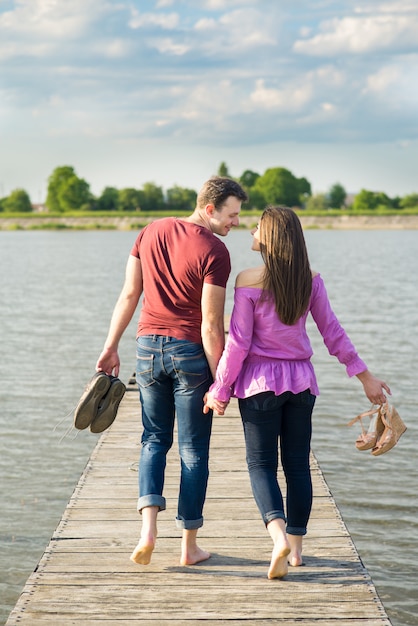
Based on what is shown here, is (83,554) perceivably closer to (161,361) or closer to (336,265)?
(161,361)

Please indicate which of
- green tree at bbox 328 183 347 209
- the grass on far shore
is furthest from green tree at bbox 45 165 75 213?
green tree at bbox 328 183 347 209

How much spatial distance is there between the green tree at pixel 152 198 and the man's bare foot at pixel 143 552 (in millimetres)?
143046

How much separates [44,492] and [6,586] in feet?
7.45

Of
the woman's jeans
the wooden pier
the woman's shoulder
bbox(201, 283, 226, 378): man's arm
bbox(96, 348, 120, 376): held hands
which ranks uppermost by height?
the woman's shoulder

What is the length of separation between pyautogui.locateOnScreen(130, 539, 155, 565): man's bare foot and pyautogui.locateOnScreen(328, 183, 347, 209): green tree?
156 metres

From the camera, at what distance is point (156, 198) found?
149 meters

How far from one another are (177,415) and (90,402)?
534mm

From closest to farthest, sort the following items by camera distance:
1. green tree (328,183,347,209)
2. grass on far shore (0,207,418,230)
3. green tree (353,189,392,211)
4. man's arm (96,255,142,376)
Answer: man's arm (96,255,142,376) → grass on far shore (0,207,418,230) → green tree (353,189,392,211) → green tree (328,183,347,209)

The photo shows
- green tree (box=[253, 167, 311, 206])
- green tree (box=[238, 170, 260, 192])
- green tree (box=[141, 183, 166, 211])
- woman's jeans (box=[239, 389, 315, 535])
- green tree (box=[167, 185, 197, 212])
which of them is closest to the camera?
woman's jeans (box=[239, 389, 315, 535])

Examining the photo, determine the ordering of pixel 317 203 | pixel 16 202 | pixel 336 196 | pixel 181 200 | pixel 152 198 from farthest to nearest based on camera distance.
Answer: pixel 336 196 → pixel 317 203 → pixel 16 202 → pixel 181 200 → pixel 152 198

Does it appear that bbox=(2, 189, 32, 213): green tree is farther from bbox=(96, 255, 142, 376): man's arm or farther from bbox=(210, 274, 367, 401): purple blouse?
bbox=(210, 274, 367, 401): purple blouse

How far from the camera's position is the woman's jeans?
4.42 meters

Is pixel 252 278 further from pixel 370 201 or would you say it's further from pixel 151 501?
pixel 370 201

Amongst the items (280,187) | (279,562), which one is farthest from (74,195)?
(279,562)
